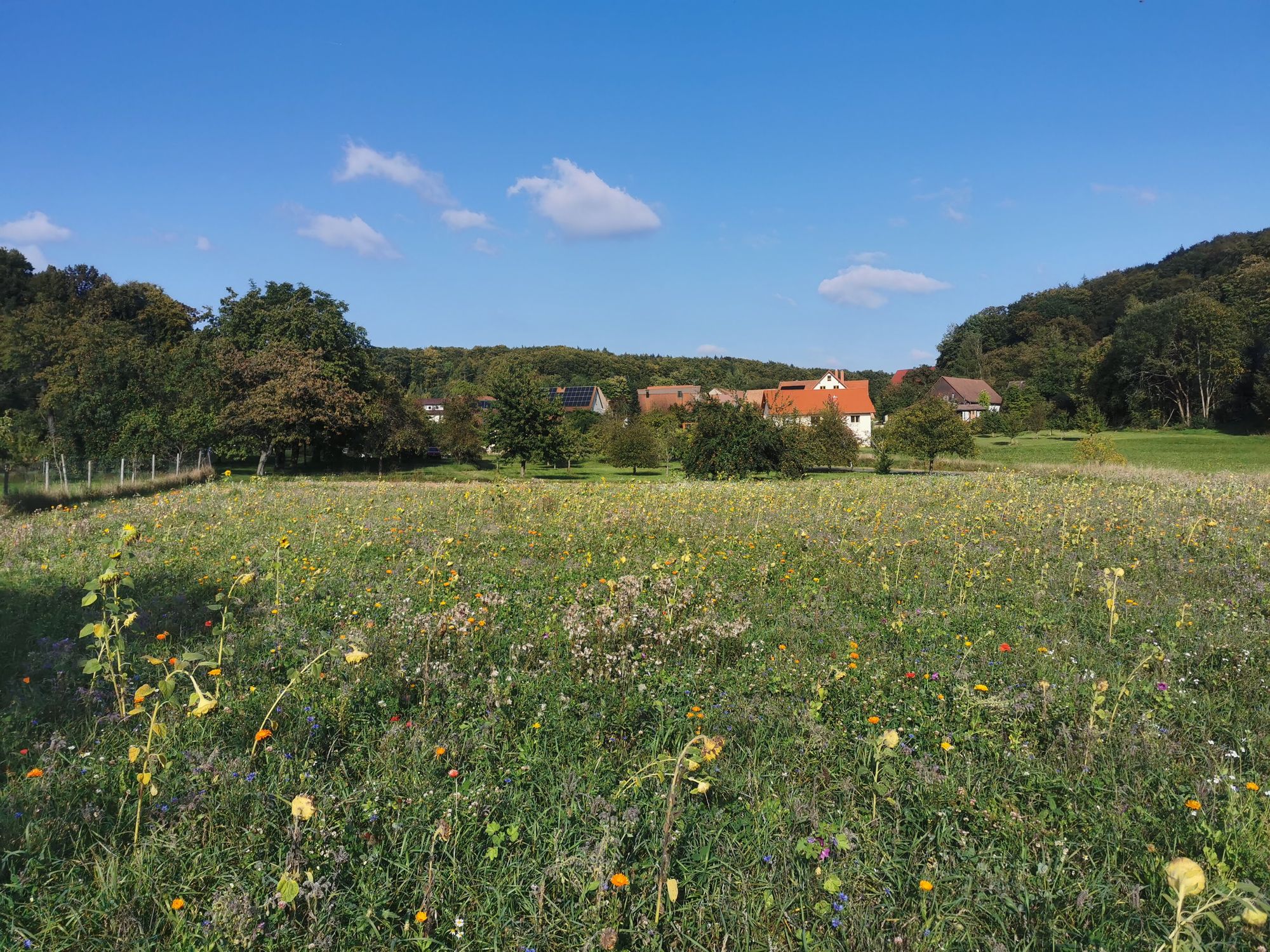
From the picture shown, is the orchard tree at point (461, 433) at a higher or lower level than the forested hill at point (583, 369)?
lower

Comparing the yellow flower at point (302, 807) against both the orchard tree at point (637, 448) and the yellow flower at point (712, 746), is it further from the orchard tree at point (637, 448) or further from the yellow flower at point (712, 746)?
the orchard tree at point (637, 448)

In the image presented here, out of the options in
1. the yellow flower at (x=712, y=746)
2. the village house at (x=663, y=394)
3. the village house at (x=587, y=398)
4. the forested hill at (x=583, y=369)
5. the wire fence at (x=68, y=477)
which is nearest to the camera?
the yellow flower at (x=712, y=746)

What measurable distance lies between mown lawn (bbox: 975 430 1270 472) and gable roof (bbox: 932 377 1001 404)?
2639 cm

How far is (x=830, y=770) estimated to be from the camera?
3350mm

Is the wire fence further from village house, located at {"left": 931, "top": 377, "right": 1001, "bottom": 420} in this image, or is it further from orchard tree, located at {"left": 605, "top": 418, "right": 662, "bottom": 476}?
village house, located at {"left": 931, "top": 377, "right": 1001, "bottom": 420}

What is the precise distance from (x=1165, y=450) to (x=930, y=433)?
19834 millimetres

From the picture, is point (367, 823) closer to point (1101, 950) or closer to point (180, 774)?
point (180, 774)

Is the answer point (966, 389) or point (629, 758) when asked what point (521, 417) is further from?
point (966, 389)

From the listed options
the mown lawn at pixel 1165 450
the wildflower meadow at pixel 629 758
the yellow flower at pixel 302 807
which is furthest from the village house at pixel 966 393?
the yellow flower at pixel 302 807

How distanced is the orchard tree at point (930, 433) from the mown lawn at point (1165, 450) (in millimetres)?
2590

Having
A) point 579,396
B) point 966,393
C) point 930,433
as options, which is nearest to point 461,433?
point 930,433

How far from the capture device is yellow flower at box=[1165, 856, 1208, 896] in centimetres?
178

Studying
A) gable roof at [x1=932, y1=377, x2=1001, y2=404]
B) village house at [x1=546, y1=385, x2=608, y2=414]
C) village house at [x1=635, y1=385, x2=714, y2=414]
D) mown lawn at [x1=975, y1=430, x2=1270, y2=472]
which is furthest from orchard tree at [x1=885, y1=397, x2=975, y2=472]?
village house at [x1=546, y1=385, x2=608, y2=414]

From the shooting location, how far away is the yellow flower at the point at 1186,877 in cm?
178
